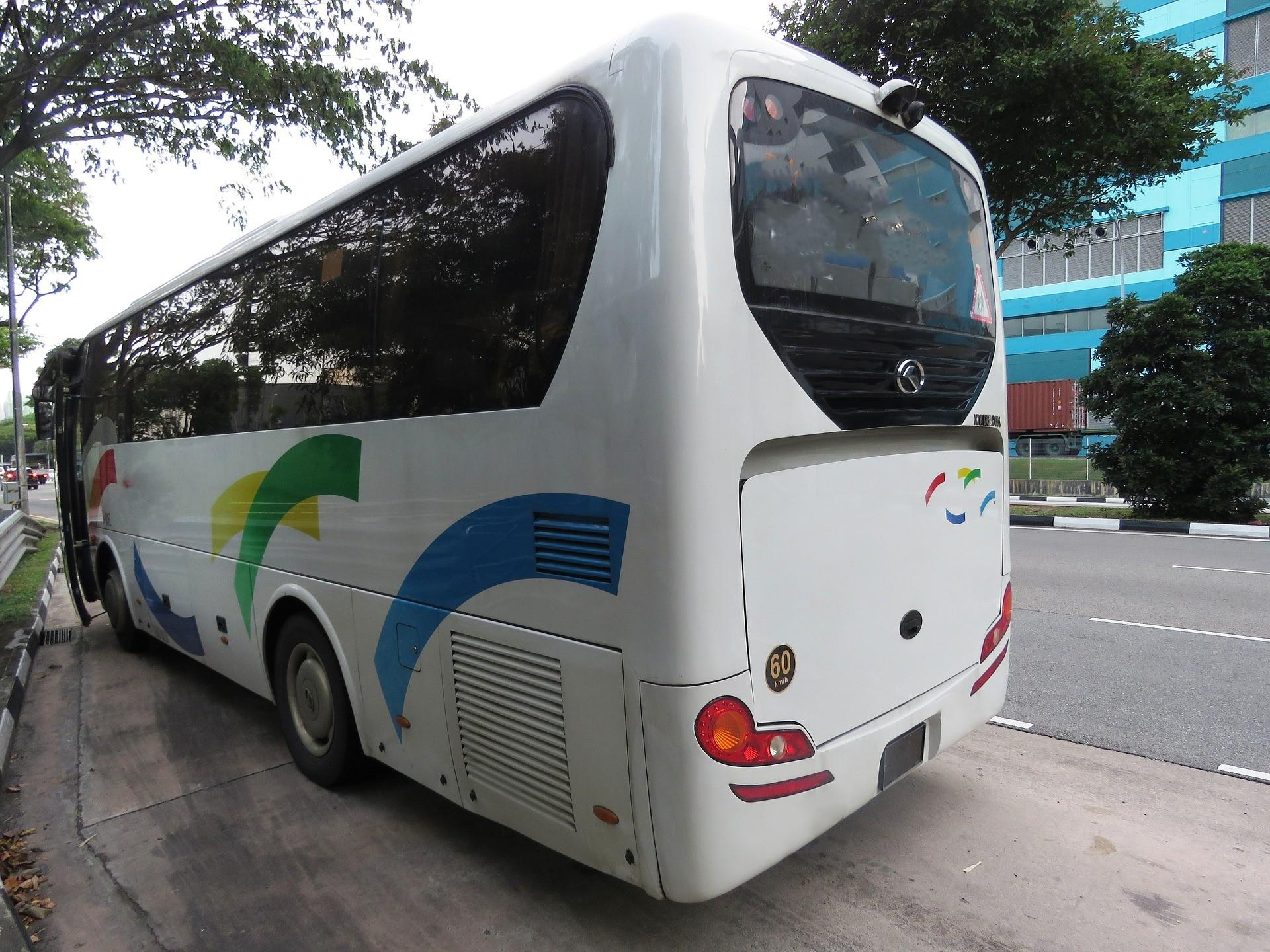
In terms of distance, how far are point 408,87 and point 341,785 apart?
738 centimetres

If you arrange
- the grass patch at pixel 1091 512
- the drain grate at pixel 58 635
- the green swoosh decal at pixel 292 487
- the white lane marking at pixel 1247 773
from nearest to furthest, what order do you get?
the green swoosh decal at pixel 292 487 → the white lane marking at pixel 1247 773 → the drain grate at pixel 58 635 → the grass patch at pixel 1091 512

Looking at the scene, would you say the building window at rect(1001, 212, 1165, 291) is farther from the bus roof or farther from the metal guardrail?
the metal guardrail

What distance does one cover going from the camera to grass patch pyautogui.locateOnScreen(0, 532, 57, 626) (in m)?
8.33

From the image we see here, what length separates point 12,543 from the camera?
514 inches

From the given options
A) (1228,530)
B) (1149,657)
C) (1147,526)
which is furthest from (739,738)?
(1147,526)

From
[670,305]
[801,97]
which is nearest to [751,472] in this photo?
[670,305]

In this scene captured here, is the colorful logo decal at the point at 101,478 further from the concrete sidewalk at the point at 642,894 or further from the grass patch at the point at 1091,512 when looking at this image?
the grass patch at the point at 1091,512

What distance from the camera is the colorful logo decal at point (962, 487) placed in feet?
10.1

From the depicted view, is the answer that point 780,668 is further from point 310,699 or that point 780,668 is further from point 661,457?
point 310,699

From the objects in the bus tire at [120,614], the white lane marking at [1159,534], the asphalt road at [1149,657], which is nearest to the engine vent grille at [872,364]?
the asphalt road at [1149,657]

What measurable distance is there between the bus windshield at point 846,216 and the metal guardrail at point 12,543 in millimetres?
12044

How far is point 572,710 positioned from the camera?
255 cm

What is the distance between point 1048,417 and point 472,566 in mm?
31914

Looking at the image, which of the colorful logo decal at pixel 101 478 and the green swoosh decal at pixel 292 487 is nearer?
the green swoosh decal at pixel 292 487
